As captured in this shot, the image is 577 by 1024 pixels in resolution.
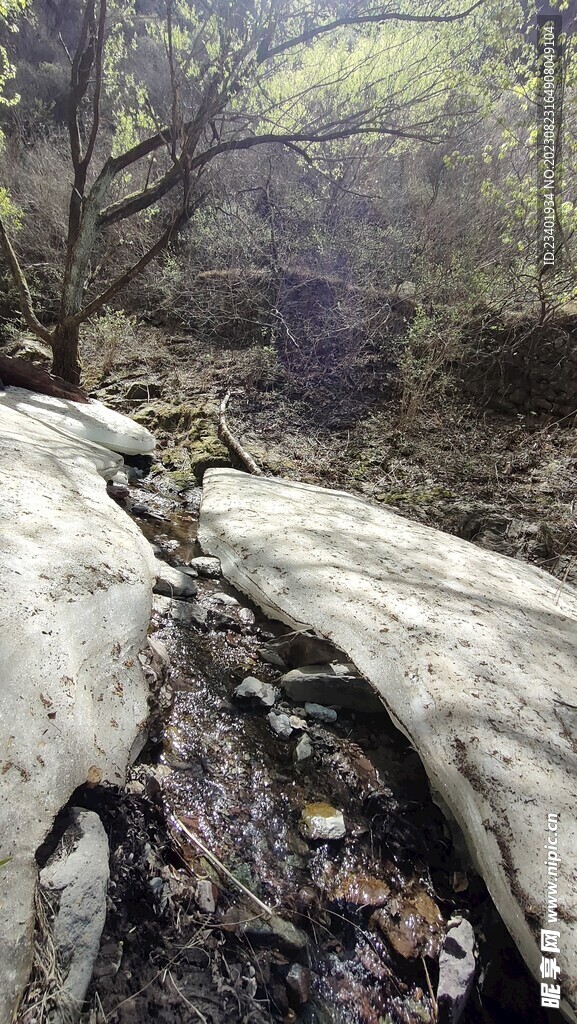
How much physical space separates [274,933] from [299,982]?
0.12 m

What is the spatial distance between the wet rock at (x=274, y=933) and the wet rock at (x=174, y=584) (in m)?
1.60

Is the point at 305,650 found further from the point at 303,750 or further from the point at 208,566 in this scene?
the point at 208,566

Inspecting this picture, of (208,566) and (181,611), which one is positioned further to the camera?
(208,566)

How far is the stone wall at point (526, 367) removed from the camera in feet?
15.2

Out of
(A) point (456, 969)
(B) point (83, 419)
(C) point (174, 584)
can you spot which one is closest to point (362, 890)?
(A) point (456, 969)

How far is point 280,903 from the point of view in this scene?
4.53 ft

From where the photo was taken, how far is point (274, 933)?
1.31 m

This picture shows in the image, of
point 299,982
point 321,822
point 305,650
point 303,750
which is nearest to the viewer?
point 299,982

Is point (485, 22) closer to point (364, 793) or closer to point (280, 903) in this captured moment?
point (364, 793)

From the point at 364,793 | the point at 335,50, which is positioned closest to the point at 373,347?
the point at 335,50

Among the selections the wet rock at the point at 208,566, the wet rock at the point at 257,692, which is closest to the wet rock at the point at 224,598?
the wet rock at the point at 208,566

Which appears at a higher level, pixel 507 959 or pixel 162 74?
pixel 162 74

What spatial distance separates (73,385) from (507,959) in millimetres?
5385

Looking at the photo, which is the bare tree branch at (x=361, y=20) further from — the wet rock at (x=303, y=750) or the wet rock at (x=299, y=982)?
the wet rock at (x=299, y=982)
